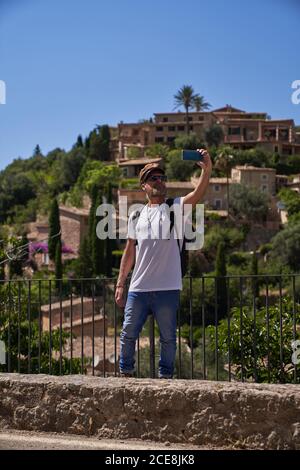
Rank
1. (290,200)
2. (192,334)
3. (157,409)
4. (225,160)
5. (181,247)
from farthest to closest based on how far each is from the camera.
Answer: (225,160)
(290,200)
(192,334)
(181,247)
(157,409)

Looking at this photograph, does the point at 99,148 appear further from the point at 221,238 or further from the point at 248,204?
the point at 221,238

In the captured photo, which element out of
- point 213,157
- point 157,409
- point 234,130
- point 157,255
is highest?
point 234,130

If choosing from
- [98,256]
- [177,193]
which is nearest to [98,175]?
[177,193]

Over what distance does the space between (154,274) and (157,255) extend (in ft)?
0.36

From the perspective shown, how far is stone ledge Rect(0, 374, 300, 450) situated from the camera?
12.4ft

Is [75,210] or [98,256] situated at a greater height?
[75,210]

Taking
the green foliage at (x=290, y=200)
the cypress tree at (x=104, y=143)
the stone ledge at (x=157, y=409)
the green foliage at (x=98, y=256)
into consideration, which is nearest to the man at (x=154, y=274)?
the stone ledge at (x=157, y=409)

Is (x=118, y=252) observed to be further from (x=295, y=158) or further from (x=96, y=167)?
(x=295, y=158)

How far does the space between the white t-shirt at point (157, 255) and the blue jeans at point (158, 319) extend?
6 centimetres

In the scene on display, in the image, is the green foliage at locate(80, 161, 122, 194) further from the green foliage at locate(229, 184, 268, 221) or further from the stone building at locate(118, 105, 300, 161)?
the green foliage at locate(229, 184, 268, 221)

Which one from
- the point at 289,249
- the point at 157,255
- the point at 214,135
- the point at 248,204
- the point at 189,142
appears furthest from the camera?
the point at 214,135

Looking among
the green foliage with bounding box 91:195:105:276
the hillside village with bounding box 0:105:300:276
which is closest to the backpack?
the green foliage with bounding box 91:195:105:276

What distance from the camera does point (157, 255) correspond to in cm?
440

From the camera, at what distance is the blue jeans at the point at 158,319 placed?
174 inches
